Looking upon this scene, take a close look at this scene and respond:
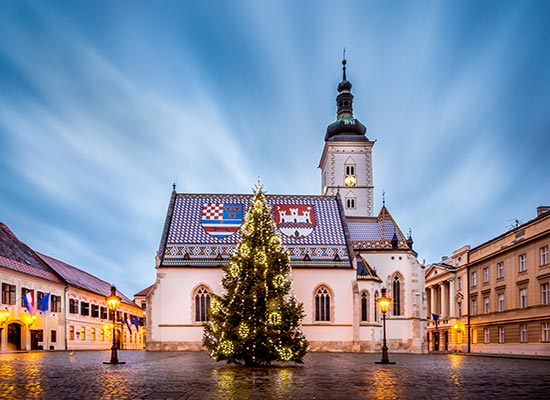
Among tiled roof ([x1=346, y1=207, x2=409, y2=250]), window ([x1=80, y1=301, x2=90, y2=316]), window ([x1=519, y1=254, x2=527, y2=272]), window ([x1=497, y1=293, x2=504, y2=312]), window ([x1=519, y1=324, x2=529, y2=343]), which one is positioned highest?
tiled roof ([x1=346, y1=207, x2=409, y2=250])

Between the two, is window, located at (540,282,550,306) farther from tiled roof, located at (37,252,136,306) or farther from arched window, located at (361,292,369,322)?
tiled roof, located at (37,252,136,306)

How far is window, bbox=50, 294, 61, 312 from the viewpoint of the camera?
157 ft

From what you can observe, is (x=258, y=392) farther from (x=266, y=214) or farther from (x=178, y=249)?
(x=178, y=249)

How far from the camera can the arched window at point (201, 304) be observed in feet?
144

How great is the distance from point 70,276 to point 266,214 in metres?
36.5

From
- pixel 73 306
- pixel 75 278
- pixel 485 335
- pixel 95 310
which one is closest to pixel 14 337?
pixel 73 306

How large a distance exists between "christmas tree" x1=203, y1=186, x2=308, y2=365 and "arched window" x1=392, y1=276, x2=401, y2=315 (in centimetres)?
2702

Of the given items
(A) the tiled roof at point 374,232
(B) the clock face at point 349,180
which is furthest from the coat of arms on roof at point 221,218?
(B) the clock face at point 349,180

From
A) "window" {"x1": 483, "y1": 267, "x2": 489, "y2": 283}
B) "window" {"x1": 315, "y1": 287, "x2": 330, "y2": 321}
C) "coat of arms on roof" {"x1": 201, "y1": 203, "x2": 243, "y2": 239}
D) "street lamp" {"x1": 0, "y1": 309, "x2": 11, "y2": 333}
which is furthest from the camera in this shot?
"window" {"x1": 483, "y1": 267, "x2": 489, "y2": 283}

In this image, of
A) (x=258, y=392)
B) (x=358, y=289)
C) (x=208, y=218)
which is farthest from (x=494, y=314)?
(x=258, y=392)

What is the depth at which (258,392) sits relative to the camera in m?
12.5

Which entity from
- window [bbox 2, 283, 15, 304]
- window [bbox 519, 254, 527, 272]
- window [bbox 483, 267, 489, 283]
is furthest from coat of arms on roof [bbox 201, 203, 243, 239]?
window [bbox 483, 267, 489, 283]

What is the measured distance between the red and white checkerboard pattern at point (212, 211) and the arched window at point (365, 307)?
13218 millimetres

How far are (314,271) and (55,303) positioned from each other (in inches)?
869
